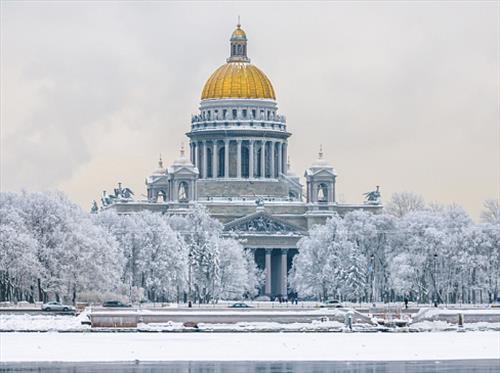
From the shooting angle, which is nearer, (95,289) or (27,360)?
(27,360)

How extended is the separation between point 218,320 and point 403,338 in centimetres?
1542

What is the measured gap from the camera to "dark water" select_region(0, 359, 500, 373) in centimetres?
12319

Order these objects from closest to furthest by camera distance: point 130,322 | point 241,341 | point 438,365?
point 438,365 < point 241,341 < point 130,322

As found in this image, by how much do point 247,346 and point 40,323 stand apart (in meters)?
23.2

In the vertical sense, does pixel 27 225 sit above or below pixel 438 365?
above

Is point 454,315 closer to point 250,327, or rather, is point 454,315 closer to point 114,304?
point 250,327

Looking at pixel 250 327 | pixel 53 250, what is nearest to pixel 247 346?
pixel 250 327

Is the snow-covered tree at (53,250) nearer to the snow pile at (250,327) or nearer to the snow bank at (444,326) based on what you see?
the snow pile at (250,327)

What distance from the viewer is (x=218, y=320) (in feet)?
529

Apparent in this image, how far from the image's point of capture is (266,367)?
12562cm

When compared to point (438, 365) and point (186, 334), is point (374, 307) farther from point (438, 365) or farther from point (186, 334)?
point (438, 365)

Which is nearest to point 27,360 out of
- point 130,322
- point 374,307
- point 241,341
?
point 241,341

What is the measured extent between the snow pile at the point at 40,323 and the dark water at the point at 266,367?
3063 centimetres

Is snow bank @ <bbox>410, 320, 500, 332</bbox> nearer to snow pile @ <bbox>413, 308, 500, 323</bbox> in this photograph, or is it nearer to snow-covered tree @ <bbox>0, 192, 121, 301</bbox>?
snow pile @ <bbox>413, 308, 500, 323</bbox>
